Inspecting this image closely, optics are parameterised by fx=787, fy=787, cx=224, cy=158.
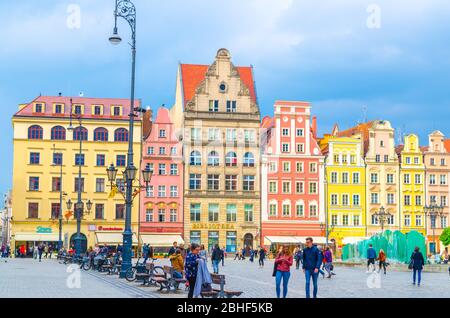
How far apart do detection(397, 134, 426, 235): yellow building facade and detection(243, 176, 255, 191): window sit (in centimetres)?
1559

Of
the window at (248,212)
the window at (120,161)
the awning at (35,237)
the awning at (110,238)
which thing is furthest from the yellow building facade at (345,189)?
the awning at (35,237)

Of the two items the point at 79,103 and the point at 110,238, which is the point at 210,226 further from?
the point at 79,103

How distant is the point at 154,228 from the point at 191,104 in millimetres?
12516

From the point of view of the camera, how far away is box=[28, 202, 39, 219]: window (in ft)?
245

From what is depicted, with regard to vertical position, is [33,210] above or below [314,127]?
below

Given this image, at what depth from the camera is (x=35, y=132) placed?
75.4 metres

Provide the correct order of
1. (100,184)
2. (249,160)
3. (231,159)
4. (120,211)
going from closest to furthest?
(120,211) → (100,184) → (231,159) → (249,160)

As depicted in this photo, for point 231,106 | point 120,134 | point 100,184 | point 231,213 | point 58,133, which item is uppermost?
point 231,106

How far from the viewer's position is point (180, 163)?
251 ft

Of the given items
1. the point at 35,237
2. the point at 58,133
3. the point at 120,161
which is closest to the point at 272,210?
the point at 120,161

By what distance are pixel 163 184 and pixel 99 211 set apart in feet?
22.0
